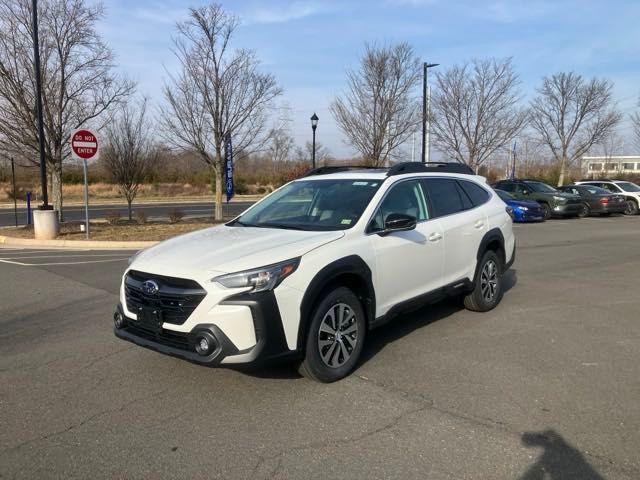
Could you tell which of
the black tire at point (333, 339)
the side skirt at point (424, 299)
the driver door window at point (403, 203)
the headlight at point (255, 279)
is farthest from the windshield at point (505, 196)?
the headlight at point (255, 279)

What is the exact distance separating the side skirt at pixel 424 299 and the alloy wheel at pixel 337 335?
0.94ft

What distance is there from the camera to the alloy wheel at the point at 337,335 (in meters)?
4.11

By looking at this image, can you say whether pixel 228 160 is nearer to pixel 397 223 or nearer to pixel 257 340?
pixel 397 223

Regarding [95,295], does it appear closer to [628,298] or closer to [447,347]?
[447,347]

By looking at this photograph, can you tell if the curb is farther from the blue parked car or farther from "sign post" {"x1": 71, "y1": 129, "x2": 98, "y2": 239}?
the blue parked car

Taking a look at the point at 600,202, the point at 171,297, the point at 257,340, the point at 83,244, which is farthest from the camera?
the point at 600,202

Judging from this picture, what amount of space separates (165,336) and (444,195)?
3361 mm

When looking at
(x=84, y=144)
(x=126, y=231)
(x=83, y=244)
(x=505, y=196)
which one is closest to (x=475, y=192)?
(x=83, y=244)

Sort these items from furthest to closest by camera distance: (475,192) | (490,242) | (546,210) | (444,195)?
1. (546,210)
2. (475,192)
3. (490,242)
4. (444,195)

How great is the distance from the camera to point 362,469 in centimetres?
300

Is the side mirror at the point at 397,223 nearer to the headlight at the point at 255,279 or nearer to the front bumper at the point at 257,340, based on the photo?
the headlight at the point at 255,279

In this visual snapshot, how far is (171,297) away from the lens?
3770 mm

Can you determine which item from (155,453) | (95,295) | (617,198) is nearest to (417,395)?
(155,453)

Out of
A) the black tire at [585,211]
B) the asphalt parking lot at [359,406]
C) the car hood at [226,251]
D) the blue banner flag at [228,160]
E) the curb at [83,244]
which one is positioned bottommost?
the asphalt parking lot at [359,406]
